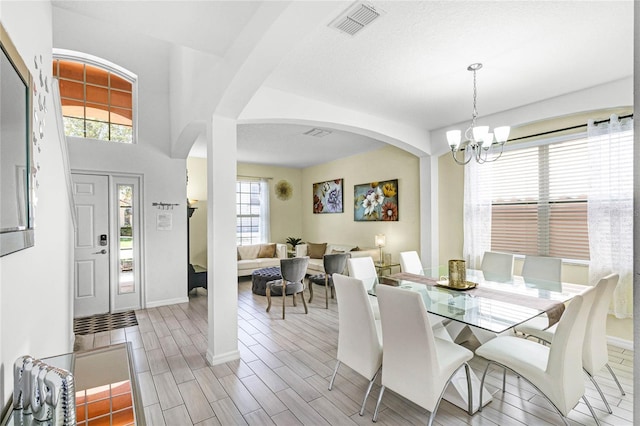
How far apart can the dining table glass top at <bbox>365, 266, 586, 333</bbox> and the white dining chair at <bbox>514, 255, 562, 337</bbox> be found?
10 mm

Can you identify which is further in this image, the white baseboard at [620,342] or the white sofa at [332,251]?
the white sofa at [332,251]

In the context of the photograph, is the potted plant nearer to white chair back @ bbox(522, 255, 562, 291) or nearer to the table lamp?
the table lamp

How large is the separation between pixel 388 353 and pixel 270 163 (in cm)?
629

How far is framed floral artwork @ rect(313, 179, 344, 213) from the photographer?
23.4ft

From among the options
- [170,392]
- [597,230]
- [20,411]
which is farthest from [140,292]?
[597,230]

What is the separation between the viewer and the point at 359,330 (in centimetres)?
217

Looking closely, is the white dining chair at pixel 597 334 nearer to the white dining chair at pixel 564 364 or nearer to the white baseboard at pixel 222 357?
the white dining chair at pixel 564 364

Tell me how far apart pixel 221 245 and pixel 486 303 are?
2.31m

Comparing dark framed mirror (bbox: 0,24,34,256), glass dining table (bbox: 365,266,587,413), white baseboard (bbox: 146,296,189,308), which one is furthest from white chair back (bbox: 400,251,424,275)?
white baseboard (bbox: 146,296,189,308)

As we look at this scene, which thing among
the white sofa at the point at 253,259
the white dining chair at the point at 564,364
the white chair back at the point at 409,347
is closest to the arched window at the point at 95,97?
the white sofa at the point at 253,259

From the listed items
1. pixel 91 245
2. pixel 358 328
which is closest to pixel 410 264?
pixel 358 328

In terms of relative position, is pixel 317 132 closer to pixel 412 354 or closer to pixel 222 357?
pixel 222 357

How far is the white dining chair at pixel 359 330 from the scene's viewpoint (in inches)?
81.7

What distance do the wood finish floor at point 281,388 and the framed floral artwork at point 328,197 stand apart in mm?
3826
